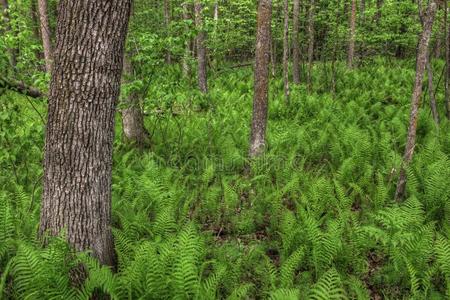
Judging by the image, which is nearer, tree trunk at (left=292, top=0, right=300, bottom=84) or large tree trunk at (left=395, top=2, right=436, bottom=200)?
large tree trunk at (left=395, top=2, right=436, bottom=200)

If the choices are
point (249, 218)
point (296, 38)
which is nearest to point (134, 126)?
point (249, 218)

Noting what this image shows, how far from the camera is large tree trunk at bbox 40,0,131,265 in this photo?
10.5 feet

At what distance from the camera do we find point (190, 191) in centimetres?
617

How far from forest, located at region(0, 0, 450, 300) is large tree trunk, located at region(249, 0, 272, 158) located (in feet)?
0.08

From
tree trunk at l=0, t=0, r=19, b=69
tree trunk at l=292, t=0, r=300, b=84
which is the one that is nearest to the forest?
tree trunk at l=0, t=0, r=19, b=69

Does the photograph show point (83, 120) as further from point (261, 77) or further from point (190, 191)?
point (261, 77)

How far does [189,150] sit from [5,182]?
10.5 feet

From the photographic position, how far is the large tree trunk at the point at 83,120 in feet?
10.5

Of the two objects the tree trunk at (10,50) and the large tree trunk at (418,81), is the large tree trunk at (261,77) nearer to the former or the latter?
the large tree trunk at (418,81)

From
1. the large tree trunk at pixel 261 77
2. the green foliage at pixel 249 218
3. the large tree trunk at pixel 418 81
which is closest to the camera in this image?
the green foliage at pixel 249 218

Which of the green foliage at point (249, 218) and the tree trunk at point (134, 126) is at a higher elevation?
the tree trunk at point (134, 126)

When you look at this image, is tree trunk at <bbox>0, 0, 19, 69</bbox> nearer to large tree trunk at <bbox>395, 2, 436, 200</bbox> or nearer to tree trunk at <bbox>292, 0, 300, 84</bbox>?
large tree trunk at <bbox>395, 2, 436, 200</bbox>

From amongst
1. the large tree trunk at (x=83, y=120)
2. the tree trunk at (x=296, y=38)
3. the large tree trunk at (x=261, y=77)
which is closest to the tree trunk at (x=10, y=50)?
the large tree trunk at (x=83, y=120)

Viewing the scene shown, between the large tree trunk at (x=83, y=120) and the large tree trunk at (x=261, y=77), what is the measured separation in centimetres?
340
